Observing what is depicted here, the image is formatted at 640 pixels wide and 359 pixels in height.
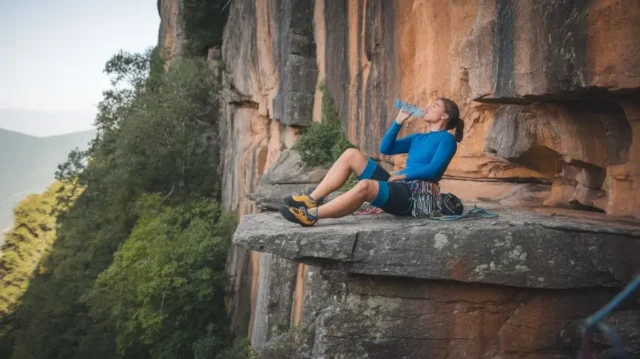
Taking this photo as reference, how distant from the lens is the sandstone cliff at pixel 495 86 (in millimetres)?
4258

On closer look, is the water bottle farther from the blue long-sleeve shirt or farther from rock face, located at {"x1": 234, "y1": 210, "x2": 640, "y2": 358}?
rock face, located at {"x1": 234, "y1": 210, "x2": 640, "y2": 358}

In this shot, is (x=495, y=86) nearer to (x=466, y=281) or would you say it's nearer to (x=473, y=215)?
(x=473, y=215)

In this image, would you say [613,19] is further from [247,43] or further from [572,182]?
[247,43]

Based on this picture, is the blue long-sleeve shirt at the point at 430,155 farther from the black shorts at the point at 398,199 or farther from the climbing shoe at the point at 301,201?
the climbing shoe at the point at 301,201

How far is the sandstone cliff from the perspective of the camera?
4.26 metres

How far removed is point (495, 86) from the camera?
5074mm

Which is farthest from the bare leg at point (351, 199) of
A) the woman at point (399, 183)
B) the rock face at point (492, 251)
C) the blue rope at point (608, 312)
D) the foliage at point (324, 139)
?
the foliage at point (324, 139)

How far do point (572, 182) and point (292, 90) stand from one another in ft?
28.8

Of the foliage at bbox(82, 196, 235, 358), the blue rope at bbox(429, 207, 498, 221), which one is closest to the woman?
the blue rope at bbox(429, 207, 498, 221)

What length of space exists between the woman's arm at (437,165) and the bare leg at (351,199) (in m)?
0.48

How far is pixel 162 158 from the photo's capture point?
854 inches

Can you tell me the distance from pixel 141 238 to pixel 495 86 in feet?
50.6

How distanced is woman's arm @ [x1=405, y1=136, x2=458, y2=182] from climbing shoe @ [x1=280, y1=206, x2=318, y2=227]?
109cm

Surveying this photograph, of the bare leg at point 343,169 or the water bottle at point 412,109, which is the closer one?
the bare leg at point 343,169
